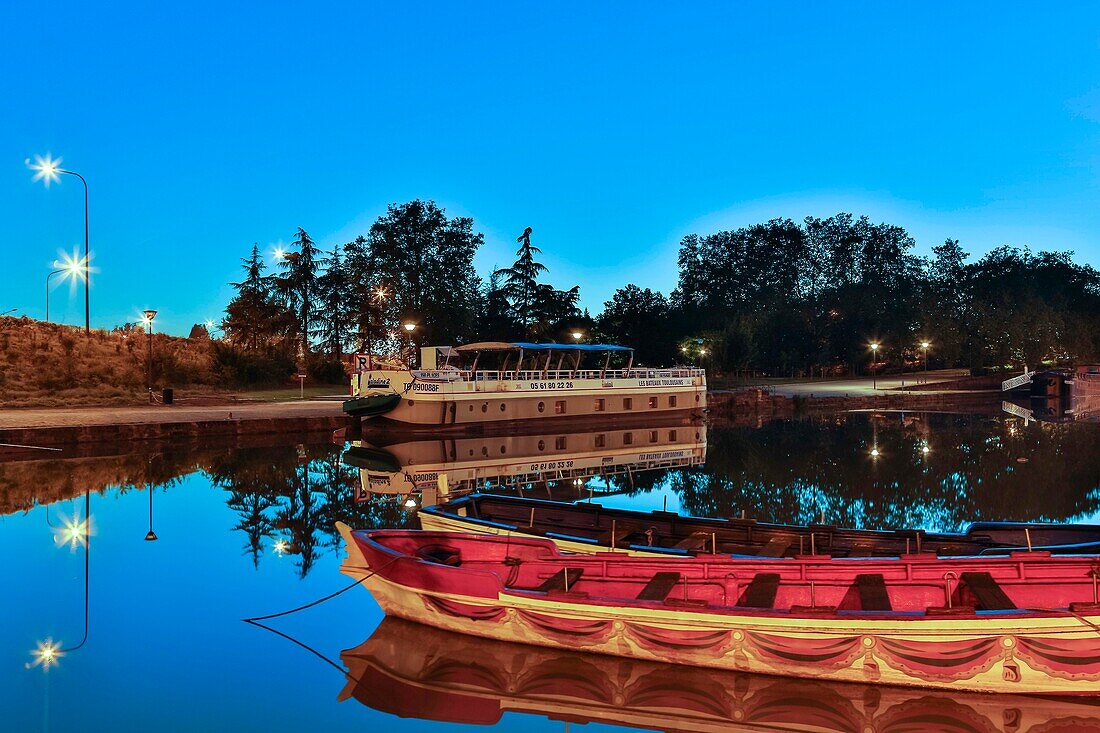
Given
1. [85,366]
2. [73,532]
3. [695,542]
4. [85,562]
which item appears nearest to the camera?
[695,542]

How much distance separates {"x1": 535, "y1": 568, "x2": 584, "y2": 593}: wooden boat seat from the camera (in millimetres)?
8945

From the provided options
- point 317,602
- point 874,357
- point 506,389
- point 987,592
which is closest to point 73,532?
point 317,602

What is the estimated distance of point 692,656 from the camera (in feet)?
26.6

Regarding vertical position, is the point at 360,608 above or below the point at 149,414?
below

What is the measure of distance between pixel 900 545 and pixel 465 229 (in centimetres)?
6105

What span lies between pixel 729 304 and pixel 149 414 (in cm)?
6840

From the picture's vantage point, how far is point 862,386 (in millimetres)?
68562

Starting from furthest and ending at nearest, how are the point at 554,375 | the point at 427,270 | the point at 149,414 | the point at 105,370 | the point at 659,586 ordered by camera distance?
1. the point at 427,270
2. the point at 105,370
3. the point at 554,375
4. the point at 149,414
5. the point at 659,586

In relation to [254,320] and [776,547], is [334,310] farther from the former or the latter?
[776,547]

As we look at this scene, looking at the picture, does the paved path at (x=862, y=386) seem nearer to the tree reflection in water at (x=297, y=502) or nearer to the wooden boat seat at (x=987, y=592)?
the tree reflection in water at (x=297, y=502)

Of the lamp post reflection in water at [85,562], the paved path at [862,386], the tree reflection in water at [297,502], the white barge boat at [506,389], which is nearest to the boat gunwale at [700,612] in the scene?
the lamp post reflection in water at [85,562]

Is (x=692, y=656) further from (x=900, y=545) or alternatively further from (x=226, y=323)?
(x=226, y=323)

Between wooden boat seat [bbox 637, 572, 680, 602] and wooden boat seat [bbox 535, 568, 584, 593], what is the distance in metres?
0.83

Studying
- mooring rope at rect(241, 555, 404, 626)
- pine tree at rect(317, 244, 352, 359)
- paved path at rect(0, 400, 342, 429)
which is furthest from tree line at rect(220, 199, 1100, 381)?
mooring rope at rect(241, 555, 404, 626)
